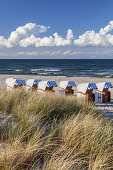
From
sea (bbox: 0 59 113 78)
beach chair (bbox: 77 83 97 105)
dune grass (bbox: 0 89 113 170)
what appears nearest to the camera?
dune grass (bbox: 0 89 113 170)

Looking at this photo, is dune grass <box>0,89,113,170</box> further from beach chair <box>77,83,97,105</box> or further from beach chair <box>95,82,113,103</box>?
beach chair <box>95,82,113,103</box>

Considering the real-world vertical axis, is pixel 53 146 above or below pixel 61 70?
below

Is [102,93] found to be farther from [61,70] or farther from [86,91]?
[61,70]

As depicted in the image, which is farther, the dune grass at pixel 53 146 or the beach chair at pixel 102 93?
the beach chair at pixel 102 93

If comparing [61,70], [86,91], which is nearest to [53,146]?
[86,91]

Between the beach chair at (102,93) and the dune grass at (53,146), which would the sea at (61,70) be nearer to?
the beach chair at (102,93)

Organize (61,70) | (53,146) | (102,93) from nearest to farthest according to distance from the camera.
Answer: (53,146) → (102,93) → (61,70)

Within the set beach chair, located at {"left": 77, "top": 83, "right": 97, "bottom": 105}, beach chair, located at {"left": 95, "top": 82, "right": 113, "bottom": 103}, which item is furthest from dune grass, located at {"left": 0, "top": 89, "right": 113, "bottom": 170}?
beach chair, located at {"left": 95, "top": 82, "right": 113, "bottom": 103}

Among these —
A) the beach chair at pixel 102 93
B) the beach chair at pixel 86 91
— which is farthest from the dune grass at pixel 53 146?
the beach chair at pixel 102 93

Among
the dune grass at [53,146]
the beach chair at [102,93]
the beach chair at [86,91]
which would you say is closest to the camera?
the dune grass at [53,146]

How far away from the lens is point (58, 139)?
307 centimetres

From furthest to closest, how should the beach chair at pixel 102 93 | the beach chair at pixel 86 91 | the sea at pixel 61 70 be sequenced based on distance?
the sea at pixel 61 70 → the beach chair at pixel 102 93 → the beach chair at pixel 86 91

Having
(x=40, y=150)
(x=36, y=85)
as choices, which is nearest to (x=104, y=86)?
(x=36, y=85)

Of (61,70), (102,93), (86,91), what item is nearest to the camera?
(86,91)
